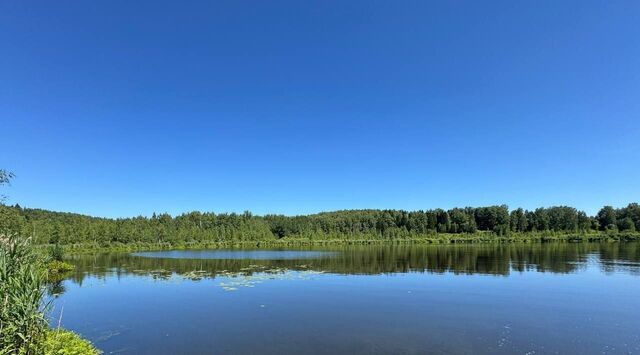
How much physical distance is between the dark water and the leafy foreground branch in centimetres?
149

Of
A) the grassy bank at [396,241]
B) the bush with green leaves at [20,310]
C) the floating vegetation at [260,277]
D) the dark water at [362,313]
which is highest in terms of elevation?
the bush with green leaves at [20,310]

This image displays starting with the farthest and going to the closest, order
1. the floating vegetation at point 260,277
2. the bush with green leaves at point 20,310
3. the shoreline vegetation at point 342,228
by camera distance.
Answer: the shoreline vegetation at point 342,228
the floating vegetation at point 260,277
the bush with green leaves at point 20,310

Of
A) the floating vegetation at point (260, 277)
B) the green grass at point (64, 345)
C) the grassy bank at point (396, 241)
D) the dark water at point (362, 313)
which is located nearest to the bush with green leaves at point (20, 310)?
the green grass at point (64, 345)

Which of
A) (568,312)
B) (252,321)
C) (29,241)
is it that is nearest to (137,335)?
(252,321)

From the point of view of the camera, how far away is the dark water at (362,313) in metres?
16.4

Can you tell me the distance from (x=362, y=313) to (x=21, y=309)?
51.7ft

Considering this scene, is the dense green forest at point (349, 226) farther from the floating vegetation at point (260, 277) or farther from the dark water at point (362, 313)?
the dark water at point (362, 313)

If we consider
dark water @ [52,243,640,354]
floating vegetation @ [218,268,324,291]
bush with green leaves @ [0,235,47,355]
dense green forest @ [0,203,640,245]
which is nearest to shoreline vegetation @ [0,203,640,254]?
dense green forest @ [0,203,640,245]

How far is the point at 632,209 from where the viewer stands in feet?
492

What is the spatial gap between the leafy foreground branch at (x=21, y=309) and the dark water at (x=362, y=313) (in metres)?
1.49

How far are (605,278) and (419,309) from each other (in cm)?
2248

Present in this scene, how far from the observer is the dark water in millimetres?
16422

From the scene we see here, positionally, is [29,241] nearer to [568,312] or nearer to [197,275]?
[568,312]

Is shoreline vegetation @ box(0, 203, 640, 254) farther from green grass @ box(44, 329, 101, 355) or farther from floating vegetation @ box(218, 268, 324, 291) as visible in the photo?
green grass @ box(44, 329, 101, 355)
